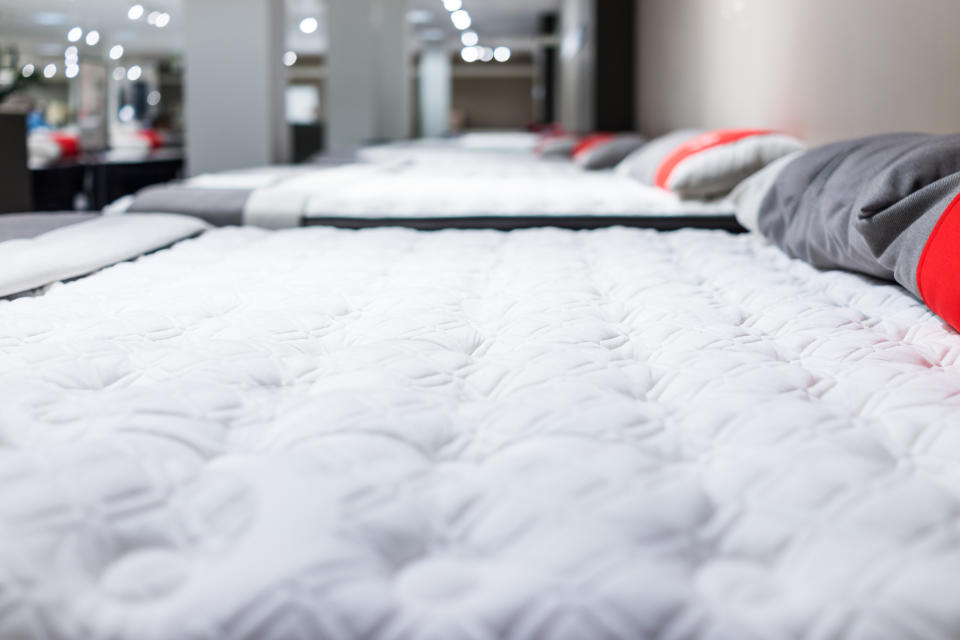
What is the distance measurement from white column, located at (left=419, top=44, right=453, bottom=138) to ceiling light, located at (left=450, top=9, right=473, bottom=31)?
78 centimetres

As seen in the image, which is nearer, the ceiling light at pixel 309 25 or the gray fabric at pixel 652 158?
the gray fabric at pixel 652 158

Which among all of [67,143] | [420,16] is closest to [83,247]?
[67,143]

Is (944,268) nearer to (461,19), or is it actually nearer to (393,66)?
(393,66)

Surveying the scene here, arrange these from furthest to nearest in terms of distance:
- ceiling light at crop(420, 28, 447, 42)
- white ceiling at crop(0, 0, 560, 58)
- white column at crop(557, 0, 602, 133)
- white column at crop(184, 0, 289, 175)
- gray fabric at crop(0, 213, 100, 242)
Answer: ceiling light at crop(420, 28, 447, 42) → white column at crop(557, 0, 602, 133) → white ceiling at crop(0, 0, 560, 58) → white column at crop(184, 0, 289, 175) → gray fabric at crop(0, 213, 100, 242)

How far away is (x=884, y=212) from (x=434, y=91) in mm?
13535

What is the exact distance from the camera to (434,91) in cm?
1418

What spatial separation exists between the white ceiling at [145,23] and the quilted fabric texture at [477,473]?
16.3ft

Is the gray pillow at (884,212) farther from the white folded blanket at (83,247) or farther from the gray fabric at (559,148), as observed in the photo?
the gray fabric at (559,148)

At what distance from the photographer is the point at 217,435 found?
77 cm

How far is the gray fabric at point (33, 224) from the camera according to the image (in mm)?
1825

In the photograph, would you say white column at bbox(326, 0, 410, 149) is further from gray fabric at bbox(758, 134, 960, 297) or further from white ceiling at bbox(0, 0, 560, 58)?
gray fabric at bbox(758, 134, 960, 297)

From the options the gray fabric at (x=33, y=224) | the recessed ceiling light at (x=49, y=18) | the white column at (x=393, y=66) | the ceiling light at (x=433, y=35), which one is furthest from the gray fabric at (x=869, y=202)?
the ceiling light at (x=433, y=35)

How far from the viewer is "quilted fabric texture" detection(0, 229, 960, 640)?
53 cm

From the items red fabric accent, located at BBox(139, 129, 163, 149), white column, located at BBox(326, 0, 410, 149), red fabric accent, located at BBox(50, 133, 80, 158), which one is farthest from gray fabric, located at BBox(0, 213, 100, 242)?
red fabric accent, located at BBox(139, 129, 163, 149)
